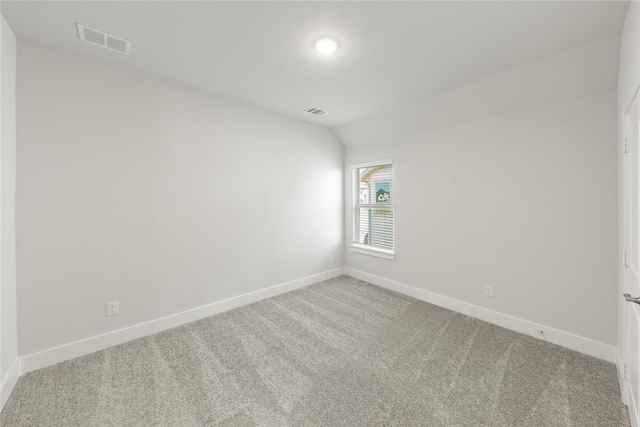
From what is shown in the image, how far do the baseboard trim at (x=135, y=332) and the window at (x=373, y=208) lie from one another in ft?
4.66

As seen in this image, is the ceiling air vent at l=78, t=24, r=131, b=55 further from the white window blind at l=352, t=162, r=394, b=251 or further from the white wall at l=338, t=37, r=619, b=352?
the white window blind at l=352, t=162, r=394, b=251

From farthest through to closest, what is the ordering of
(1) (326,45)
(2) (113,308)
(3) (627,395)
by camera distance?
(2) (113,308)
(1) (326,45)
(3) (627,395)

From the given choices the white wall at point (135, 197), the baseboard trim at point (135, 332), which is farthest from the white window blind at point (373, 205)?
the baseboard trim at point (135, 332)

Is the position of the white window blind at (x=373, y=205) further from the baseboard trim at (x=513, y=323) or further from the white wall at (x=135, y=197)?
the white wall at (x=135, y=197)

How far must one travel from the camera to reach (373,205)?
14.0 ft

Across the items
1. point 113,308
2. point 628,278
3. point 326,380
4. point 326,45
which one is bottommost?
point 326,380

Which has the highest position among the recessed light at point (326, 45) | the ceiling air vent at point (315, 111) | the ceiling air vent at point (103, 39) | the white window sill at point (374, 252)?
the ceiling air vent at point (315, 111)

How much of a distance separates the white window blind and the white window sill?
0.10m

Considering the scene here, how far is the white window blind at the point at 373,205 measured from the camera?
4.04m

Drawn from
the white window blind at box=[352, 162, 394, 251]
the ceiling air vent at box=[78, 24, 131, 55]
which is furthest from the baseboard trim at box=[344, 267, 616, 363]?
the ceiling air vent at box=[78, 24, 131, 55]

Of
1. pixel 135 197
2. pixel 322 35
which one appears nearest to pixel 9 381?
pixel 135 197

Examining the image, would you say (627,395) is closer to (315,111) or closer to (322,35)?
(322,35)

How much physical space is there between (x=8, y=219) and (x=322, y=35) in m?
2.63

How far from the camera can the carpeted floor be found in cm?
162
